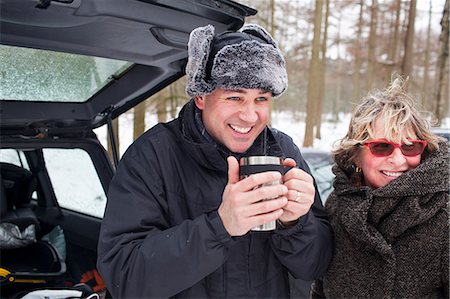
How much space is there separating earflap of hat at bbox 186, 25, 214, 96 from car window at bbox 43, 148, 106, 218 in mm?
1590

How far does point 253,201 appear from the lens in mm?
1183

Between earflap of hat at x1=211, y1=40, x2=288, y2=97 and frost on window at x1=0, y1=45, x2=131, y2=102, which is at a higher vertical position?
earflap of hat at x1=211, y1=40, x2=288, y2=97

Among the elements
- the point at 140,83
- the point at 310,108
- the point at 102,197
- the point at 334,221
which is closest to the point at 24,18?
the point at 140,83

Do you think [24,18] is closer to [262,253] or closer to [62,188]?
[262,253]

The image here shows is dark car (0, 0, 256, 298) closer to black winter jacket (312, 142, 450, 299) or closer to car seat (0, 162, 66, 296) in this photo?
car seat (0, 162, 66, 296)

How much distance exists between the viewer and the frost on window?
189 centimetres

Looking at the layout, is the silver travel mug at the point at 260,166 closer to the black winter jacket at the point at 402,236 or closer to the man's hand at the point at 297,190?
the man's hand at the point at 297,190

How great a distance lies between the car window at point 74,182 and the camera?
2.98 metres

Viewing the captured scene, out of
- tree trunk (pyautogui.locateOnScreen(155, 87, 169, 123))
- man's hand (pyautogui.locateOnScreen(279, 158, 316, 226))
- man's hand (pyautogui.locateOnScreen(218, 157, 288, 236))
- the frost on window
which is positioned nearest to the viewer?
man's hand (pyautogui.locateOnScreen(218, 157, 288, 236))

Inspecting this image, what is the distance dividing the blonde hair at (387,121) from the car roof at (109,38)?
1.96 ft

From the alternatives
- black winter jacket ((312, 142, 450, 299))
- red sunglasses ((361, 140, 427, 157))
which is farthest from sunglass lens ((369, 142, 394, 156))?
black winter jacket ((312, 142, 450, 299))

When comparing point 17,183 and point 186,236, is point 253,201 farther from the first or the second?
point 17,183

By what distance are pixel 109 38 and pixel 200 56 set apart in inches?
15.6

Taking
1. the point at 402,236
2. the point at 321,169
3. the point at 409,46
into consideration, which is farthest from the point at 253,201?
the point at 409,46
